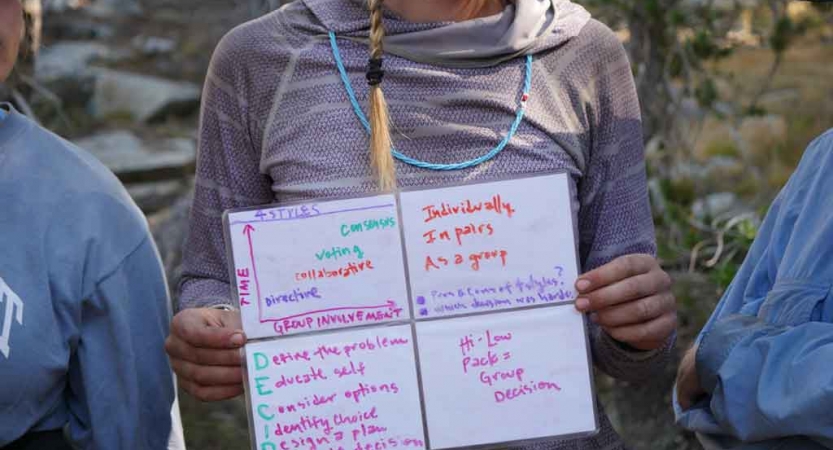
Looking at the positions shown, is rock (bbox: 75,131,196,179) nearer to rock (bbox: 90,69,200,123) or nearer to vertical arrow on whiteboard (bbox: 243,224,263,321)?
rock (bbox: 90,69,200,123)

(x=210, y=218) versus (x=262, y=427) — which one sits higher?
(x=210, y=218)

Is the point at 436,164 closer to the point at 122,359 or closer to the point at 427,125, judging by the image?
the point at 427,125

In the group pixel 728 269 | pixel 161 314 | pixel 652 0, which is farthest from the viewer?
pixel 652 0

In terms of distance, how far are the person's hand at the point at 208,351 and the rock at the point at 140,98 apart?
25.9 ft

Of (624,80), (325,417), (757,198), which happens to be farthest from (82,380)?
(757,198)

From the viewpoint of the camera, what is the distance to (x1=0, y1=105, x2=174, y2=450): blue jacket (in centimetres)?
230

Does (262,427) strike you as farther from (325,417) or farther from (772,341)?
(772,341)

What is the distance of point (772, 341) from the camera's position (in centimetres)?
199

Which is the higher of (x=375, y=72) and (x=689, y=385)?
(x=375, y=72)

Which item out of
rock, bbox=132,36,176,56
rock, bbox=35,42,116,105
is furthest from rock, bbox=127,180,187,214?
rock, bbox=132,36,176,56

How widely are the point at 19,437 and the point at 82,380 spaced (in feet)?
0.54

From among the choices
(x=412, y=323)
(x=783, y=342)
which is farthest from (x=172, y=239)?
(x=783, y=342)

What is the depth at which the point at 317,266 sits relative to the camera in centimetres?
208

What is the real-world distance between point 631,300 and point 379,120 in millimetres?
540
